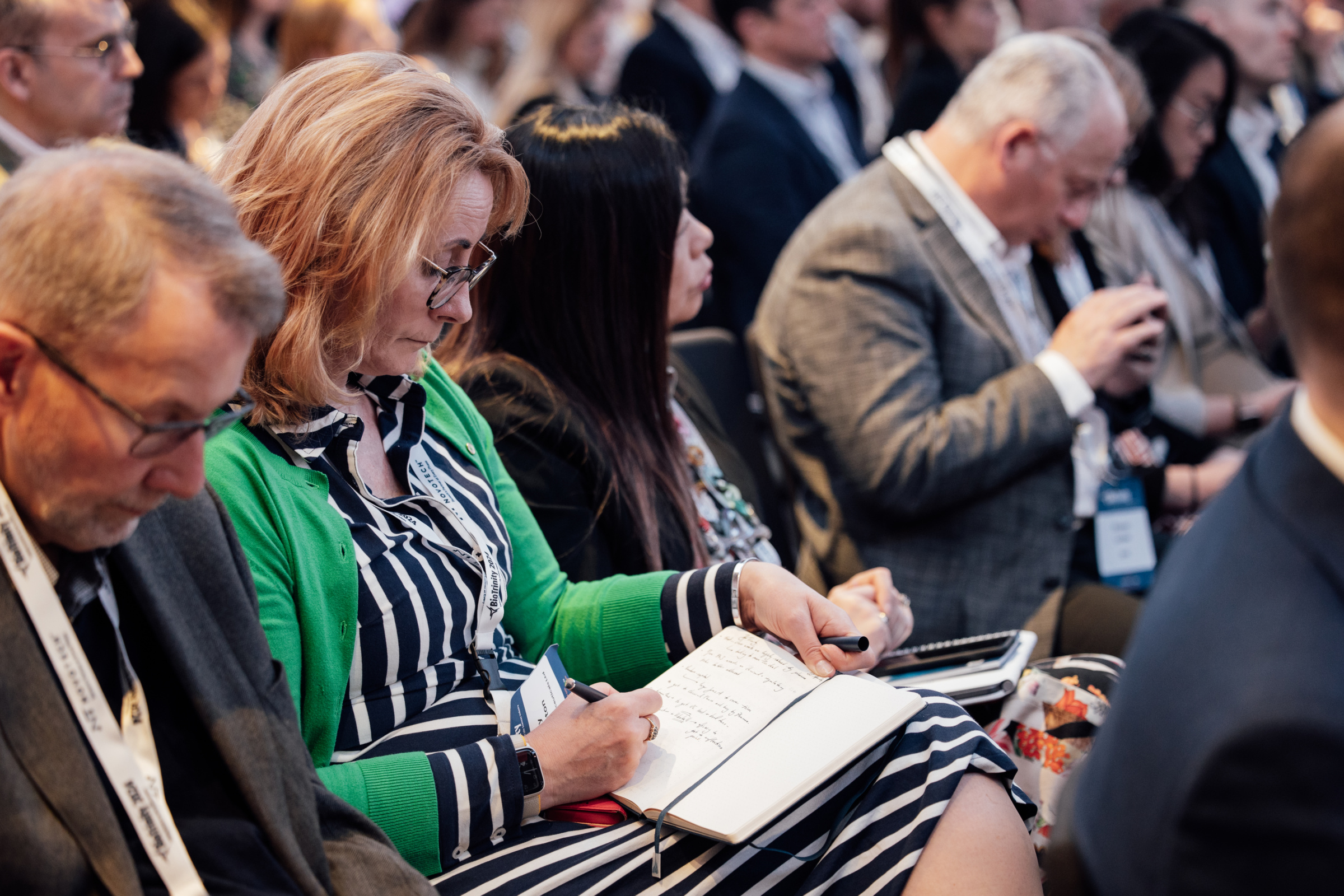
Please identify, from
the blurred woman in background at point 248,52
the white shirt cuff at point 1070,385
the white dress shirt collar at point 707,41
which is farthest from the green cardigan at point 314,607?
the white dress shirt collar at point 707,41

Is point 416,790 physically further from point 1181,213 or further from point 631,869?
point 1181,213

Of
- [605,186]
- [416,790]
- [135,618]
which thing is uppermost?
[605,186]

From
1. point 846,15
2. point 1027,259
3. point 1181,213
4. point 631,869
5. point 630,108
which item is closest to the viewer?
point 631,869

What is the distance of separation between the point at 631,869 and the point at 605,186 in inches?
43.7

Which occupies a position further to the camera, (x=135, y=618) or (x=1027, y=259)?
(x=1027, y=259)

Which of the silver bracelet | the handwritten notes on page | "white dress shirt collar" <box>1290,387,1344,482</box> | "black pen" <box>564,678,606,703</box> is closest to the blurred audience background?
"white dress shirt collar" <box>1290,387,1344,482</box>

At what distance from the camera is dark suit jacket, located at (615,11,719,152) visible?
5.01 metres

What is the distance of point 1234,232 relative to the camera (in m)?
4.01

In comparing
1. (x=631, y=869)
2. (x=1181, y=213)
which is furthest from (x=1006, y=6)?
(x=631, y=869)

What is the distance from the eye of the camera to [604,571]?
1971mm

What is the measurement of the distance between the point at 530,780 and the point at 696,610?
1.40 feet

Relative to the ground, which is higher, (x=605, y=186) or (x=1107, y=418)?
(x=605, y=186)

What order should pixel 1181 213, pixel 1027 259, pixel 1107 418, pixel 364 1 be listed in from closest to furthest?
pixel 1107 418, pixel 1027 259, pixel 1181 213, pixel 364 1

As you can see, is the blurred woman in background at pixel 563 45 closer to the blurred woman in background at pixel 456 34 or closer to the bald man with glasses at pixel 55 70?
the blurred woman in background at pixel 456 34
